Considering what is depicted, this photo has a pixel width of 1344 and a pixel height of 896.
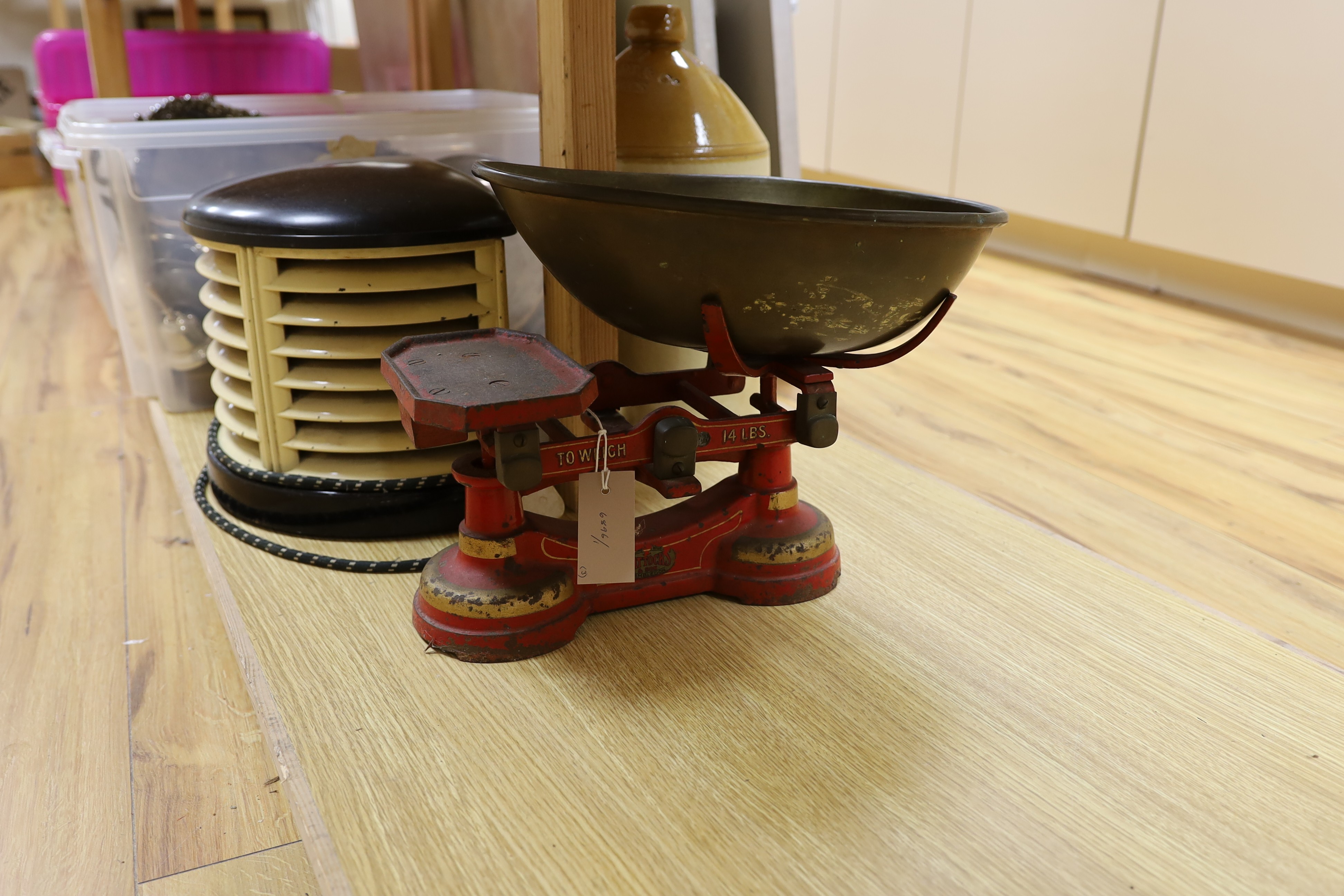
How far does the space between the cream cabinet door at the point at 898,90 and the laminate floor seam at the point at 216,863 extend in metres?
2.49

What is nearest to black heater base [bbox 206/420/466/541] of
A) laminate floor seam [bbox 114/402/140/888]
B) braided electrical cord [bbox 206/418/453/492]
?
braided electrical cord [bbox 206/418/453/492]

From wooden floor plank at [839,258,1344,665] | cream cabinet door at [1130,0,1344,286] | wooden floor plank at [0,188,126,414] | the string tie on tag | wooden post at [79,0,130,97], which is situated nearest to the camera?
the string tie on tag

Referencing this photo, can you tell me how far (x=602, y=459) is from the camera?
75 centimetres

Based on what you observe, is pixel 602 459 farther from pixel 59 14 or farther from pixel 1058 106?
pixel 59 14

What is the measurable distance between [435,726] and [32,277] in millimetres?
2133

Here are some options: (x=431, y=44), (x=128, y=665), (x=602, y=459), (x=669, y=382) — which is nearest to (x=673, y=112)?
(x=669, y=382)

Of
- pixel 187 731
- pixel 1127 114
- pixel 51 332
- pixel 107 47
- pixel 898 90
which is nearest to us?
pixel 187 731

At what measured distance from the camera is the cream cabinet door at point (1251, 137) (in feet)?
5.89

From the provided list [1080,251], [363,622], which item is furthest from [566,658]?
[1080,251]

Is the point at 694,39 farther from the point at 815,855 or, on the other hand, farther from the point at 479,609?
the point at 815,855

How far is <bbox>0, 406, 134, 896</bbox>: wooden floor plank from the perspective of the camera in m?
0.63

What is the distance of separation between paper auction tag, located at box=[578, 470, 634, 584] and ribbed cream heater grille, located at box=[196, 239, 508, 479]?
0.27m

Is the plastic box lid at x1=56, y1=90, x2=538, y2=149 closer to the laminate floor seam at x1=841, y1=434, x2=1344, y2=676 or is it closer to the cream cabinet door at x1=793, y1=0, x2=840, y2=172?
the laminate floor seam at x1=841, y1=434, x2=1344, y2=676

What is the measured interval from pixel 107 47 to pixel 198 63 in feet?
2.78
